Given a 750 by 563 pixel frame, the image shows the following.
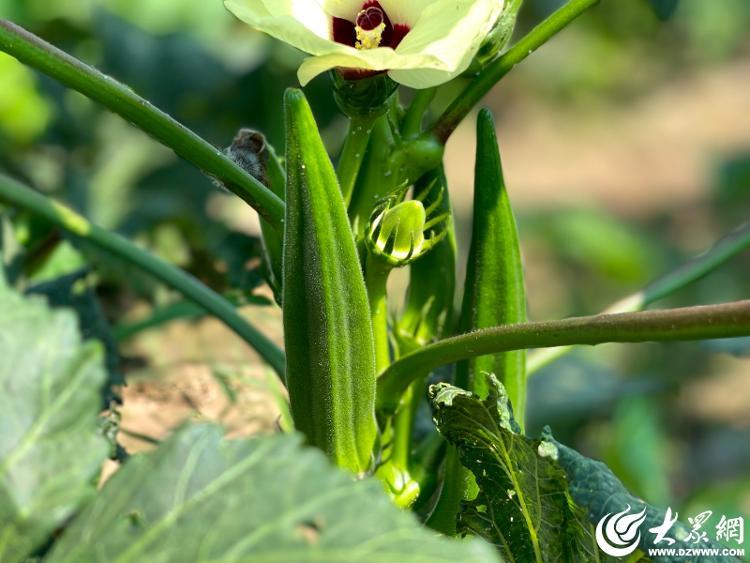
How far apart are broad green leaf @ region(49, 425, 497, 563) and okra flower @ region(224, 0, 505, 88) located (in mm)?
290

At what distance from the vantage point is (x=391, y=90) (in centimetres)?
91

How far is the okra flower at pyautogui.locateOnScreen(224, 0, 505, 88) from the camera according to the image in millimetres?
806

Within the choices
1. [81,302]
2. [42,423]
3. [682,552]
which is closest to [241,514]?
[42,423]

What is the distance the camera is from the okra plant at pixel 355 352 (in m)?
0.65

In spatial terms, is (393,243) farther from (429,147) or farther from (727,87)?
(727,87)

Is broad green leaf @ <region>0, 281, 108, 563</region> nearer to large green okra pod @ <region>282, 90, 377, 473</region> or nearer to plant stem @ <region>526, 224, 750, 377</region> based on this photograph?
large green okra pod @ <region>282, 90, 377, 473</region>

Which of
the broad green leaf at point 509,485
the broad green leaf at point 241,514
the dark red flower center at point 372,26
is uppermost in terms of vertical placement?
the dark red flower center at point 372,26

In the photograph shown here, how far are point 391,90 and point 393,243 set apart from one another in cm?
13

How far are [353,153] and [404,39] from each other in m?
0.13

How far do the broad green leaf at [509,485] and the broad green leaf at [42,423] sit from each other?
29cm

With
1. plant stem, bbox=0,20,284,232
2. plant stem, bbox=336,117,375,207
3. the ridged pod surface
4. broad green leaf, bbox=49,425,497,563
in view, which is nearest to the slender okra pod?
the ridged pod surface

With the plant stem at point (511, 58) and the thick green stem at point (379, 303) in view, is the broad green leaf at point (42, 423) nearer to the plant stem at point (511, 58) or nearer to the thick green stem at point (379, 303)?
the thick green stem at point (379, 303)

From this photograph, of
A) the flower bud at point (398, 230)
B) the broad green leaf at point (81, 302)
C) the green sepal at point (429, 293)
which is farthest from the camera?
the broad green leaf at point (81, 302)

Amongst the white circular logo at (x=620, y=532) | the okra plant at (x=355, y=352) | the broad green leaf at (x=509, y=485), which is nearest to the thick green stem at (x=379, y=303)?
the okra plant at (x=355, y=352)
